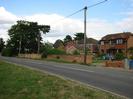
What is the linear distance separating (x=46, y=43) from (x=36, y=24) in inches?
443

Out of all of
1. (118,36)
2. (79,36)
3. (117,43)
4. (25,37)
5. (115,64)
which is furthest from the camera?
(79,36)

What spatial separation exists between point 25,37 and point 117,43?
132ft

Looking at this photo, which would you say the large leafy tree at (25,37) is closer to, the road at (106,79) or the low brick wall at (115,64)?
Result: the low brick wall at (115,64)

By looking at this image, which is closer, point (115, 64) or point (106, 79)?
point (106, 79)

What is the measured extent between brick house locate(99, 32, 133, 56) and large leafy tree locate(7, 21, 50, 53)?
29.5 metres

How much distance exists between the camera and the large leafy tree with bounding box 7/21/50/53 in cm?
11662

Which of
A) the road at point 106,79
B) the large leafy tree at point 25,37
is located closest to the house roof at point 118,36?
the large leafy tree at point 25,37

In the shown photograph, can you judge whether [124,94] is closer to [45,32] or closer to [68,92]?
[68,92]

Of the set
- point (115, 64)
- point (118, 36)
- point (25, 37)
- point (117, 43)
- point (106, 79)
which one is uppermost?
point (25, 37)

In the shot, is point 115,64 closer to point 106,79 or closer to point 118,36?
point 106,79

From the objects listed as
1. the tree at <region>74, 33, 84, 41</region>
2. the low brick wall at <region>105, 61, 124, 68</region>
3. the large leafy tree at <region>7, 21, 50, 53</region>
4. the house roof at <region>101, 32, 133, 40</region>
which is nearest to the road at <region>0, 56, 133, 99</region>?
the low brick wall at <region>105, 61, 124, 68</region>

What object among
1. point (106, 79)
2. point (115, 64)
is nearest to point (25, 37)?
point (115, 64)

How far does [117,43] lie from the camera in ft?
288

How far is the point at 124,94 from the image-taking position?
1262 cm
